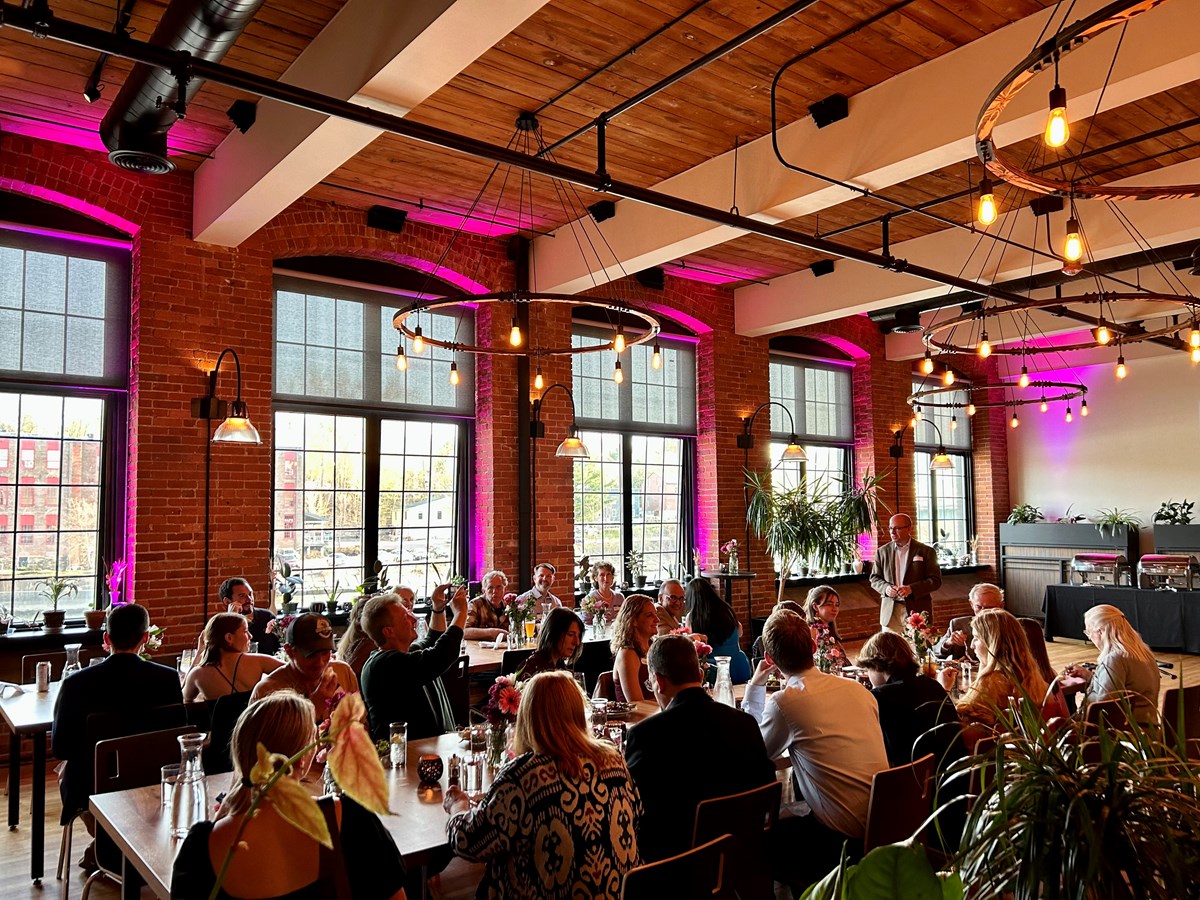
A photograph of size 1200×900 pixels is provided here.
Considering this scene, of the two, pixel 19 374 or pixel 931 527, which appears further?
pixel 931 527

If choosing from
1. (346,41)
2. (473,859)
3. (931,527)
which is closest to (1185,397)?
(931,527)

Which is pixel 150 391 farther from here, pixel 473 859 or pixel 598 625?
pixel 473 859

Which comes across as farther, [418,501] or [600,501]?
[600,501]

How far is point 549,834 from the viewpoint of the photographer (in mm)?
2482

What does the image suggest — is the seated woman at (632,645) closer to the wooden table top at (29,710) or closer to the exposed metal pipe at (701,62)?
the wooden table top at (29,710)

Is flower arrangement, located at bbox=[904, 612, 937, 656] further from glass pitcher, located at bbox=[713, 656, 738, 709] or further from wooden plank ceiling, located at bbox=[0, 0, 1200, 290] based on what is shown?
wooden plank ceiling, located at bbox=[0, 0, 1200, 290]

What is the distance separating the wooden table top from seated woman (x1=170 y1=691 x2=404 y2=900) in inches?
99.4

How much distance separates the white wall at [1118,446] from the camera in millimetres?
13203

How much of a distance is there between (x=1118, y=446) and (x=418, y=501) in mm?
→ 11001

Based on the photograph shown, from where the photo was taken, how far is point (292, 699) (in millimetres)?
2297

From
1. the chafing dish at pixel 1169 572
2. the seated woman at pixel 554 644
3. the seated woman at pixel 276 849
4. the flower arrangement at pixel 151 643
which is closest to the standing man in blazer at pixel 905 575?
the seated woman at pixel 554 644

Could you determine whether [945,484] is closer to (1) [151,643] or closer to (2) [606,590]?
(2) [606,590]

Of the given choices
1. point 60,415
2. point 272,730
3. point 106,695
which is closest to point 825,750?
point 272,730

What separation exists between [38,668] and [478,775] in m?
3.21
